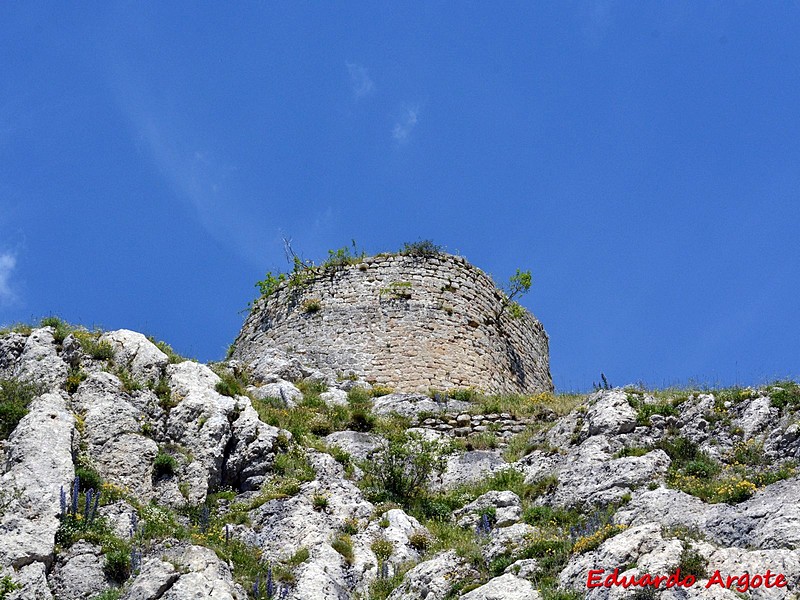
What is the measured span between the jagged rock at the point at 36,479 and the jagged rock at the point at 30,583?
4.2 inches

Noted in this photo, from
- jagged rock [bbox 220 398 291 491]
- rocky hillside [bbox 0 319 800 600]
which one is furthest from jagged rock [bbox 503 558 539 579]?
jagged rock [bbox 220 398 291 491]

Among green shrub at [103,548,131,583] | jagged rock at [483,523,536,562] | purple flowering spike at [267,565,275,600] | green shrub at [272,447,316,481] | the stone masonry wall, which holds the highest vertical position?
the stone masonry wall

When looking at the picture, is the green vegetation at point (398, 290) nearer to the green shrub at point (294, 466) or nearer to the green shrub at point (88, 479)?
the green shrub at point (294, 466)

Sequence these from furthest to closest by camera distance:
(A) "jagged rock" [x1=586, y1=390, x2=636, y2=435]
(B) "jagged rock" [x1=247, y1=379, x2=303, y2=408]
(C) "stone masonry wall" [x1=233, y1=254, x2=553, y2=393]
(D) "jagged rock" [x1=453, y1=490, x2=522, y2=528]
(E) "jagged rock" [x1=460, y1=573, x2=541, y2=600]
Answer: (C) "stone masonry wall" [x1=233, y1=254, x2=553, y2=393] < (B) "jagged rock" [x1=247, y1=379, x2=303, y2=408] < (A) "jagged rock" [x1=586, y1=390, x2=636, y2=435] < (D) "jagged rock" [x1=453, y1=490, x2=522, y2=528] < (E) "jagged rock" [x1=460, y1=573, x2=541, y2=600]

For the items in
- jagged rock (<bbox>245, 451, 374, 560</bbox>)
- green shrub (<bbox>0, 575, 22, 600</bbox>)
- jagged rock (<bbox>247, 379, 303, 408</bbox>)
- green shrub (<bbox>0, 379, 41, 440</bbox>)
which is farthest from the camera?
jagged rock (<bbox>247, 379, 303, 408</bbox>)

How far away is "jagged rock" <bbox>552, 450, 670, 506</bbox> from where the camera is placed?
12.3 meters

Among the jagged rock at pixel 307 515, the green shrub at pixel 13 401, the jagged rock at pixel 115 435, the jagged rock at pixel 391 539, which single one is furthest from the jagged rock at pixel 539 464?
the green shrub at pixel 13 401

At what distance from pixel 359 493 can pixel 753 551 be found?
540 cm

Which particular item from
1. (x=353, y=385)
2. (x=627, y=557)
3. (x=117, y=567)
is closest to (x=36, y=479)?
(x=117, y=567)

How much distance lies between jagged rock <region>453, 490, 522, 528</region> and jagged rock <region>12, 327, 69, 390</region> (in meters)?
5.94

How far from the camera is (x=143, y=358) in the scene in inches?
603

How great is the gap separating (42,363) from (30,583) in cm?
497

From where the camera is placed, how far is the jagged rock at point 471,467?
14281mm

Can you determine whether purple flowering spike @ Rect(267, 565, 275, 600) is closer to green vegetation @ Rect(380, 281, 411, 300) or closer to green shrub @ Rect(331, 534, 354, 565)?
green shrub @ Rect(331, 534, 354, 565)
